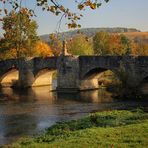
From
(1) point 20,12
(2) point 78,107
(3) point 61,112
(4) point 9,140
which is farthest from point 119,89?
(1) point 20,12

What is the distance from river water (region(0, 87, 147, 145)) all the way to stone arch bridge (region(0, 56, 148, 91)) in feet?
9.00

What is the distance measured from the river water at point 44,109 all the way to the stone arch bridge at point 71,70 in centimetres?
274

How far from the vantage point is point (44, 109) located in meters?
30.6

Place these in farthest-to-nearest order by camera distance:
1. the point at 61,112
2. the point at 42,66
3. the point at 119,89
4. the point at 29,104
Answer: the point at 42,66, the point at 119,89, the point at 29,104, the point at 61,112

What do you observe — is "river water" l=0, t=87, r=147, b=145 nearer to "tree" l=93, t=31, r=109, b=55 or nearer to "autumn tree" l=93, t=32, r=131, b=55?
"autumn tree" l=93, t=32, r=131, b=55

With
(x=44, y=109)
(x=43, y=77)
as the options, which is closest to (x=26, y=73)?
(x=43, y=77)

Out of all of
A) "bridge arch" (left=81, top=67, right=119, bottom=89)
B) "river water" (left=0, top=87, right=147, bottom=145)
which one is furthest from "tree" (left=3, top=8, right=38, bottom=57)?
"river water" (left=0, top=87, right=147, bottom=145)

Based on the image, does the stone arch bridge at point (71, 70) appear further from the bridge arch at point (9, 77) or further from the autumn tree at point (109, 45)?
the autumn tree at point (109, 45)

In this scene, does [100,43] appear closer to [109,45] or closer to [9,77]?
[109,45]

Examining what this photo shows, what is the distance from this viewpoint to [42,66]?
50.3m

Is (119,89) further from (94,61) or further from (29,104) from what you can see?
(29,104)

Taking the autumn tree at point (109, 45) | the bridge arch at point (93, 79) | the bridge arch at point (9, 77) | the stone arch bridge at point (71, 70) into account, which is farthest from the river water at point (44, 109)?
the autumn tree at point (109, 45)

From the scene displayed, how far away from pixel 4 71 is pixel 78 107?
24833mm

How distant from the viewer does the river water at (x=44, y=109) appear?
72.9 ft
